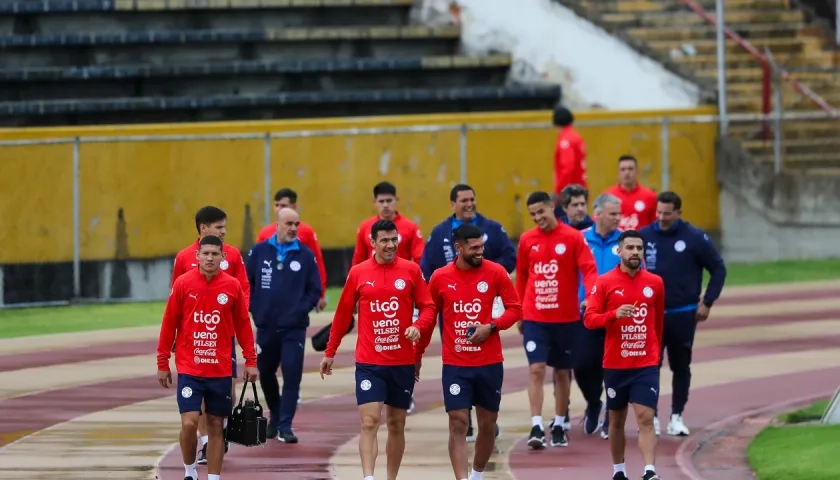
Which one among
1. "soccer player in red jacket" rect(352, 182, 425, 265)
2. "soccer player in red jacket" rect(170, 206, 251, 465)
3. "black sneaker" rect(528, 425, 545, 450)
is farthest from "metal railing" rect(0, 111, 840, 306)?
"black sneaker" rect(528, 425, 545, 450)

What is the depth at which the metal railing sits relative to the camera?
24.7 metres

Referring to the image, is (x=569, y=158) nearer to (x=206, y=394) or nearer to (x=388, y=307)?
(x=388, y=307)

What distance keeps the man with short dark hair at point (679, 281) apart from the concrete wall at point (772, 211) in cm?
1205

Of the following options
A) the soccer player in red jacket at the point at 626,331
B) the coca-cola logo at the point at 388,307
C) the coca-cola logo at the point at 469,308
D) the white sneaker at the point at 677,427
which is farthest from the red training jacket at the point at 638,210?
the coca-cola logo at the point at 388,307

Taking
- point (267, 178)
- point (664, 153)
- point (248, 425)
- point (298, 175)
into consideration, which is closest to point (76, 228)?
point (267, 178)

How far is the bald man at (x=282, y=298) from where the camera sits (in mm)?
15008

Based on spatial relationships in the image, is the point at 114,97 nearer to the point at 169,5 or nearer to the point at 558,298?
the point at 169,5

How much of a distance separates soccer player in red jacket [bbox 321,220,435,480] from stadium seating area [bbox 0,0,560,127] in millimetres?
16255

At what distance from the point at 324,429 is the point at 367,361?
3310 millimetres

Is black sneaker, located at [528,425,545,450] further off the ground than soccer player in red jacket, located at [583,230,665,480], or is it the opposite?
soccer player in red jacket, located at [583,230,665,480]

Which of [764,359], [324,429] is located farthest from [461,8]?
[324,429]

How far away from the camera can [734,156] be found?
88.4 feet

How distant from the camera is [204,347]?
12195 millimetres

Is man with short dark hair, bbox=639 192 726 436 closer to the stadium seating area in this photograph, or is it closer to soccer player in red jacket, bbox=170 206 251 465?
soccer player in red jacket, bbox=170 206 251 465
